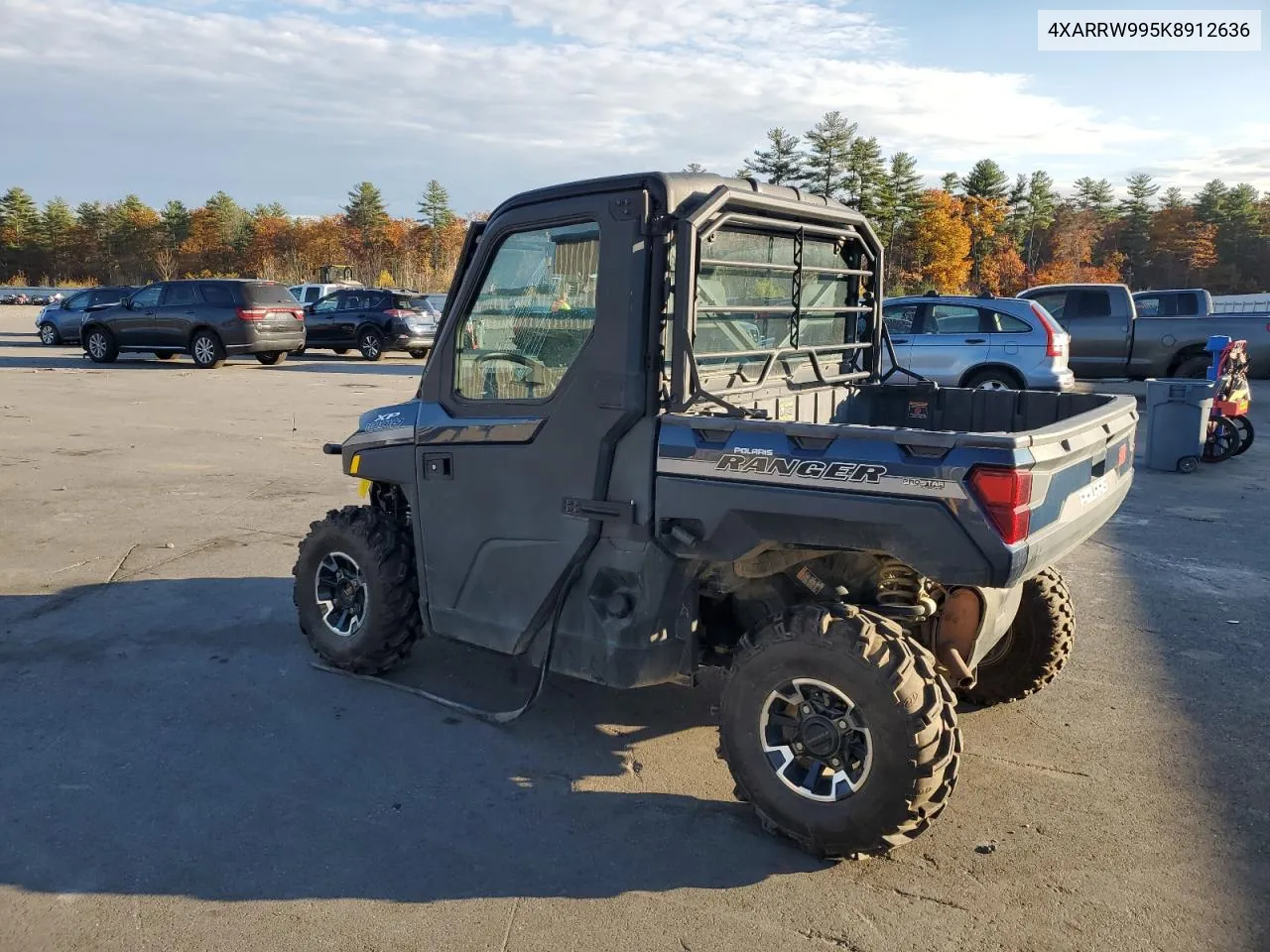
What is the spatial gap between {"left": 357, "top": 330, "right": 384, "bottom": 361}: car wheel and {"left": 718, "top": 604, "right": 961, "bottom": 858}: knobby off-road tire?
21284mm

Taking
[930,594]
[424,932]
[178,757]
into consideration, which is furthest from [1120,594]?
[178,757]

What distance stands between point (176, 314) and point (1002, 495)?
21194 mm

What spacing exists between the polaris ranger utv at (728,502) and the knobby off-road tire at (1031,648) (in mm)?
12

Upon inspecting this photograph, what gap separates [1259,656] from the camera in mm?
5078

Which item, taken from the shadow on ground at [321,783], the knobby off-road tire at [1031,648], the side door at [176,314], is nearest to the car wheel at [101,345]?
the side door at [176,314]

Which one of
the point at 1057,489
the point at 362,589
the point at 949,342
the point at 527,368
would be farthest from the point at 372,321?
the point at 1057,489

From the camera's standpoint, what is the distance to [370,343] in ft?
76.8

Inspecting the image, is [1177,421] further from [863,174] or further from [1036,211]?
[1036,211]

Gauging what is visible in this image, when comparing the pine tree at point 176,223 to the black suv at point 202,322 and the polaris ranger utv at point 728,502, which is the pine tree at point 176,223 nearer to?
the black suv at point 202,322

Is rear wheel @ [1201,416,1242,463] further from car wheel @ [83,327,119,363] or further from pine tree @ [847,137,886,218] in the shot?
pine tree @ [847,137,886,218]

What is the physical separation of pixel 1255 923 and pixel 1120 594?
3567 millimetres

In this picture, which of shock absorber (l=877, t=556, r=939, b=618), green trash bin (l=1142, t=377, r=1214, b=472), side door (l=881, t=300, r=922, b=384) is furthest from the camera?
side door (l=881, t=300, r=922, b=384)

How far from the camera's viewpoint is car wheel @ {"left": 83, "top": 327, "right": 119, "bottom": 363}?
21484mm

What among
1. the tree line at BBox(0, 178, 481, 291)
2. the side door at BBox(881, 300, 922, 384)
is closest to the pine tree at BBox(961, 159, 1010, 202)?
the tree line at BBox(0, 178, 481, 291)
